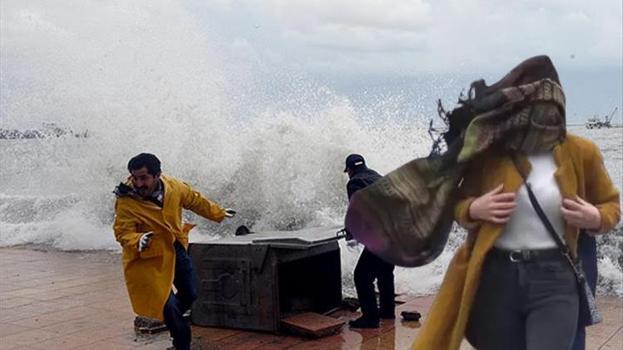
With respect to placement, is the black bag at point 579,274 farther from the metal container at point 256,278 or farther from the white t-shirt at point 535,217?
the metal container at point 256,278

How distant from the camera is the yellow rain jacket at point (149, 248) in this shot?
4.79 meters

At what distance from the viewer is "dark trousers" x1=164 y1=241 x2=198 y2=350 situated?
5023 mm

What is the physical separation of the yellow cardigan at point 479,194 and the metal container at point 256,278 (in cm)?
291

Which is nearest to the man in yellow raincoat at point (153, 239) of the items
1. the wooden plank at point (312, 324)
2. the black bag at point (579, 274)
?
the wooden plank at point (312, 324)

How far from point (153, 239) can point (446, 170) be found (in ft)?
8.87

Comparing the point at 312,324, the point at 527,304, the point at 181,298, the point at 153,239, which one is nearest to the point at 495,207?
the point at 527,304

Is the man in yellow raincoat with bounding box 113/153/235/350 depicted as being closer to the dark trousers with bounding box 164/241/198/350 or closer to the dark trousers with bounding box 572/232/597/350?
the dark trousers with bounding box 164/241/198/350

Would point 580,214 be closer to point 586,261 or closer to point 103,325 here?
point 586,261

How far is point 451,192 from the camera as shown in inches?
106

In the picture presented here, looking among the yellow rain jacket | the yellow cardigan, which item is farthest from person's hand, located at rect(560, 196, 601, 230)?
the yellow rain jacket

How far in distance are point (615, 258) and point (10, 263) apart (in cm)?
909

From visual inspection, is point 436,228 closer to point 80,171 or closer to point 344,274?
point 344,274

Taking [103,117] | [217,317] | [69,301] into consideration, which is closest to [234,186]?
[103,117]

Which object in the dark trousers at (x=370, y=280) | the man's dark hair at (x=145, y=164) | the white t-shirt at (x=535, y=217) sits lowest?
the dark trousers at (x=370, y=280)
